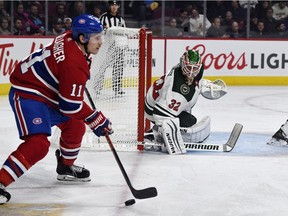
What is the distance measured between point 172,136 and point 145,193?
1141mm

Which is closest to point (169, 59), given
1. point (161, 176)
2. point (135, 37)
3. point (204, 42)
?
point (204, 42)

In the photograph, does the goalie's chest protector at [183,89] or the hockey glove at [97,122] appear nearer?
the hockey glove at [97,122]

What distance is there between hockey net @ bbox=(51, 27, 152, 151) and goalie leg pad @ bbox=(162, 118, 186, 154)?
232 millimetres

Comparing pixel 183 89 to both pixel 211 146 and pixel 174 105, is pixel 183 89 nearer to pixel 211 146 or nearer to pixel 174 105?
pixel 174 105

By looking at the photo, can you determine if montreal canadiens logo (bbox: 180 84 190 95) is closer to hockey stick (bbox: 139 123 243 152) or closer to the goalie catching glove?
the goalie catching glove

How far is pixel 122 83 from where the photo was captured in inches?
184

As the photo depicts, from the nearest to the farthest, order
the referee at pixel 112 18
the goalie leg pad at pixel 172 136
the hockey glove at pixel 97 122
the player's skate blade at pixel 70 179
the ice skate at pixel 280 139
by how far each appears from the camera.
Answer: the hockey glove at pixel 97 122
the player's skate blade at pixel 70 179
the goalie leg pad at pixel 172 136
the ice skate at pixel 280 139
the referee at pixel 112 18

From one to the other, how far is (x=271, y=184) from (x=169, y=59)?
5399mm

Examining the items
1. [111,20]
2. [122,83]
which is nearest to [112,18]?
[111,20]

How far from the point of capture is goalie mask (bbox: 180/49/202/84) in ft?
14.1

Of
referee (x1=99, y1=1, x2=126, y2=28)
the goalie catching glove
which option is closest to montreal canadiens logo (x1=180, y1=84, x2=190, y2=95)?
the goalie catching glove

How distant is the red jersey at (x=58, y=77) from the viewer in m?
3.04

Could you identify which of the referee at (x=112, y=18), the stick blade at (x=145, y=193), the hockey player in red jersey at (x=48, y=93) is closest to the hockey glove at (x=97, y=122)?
the hockey player in red jersey at (x=48, y=93)

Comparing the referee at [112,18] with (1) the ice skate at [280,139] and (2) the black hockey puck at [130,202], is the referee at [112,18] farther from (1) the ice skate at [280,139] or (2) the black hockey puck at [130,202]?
(2) the black hockey puck at [130,202]
